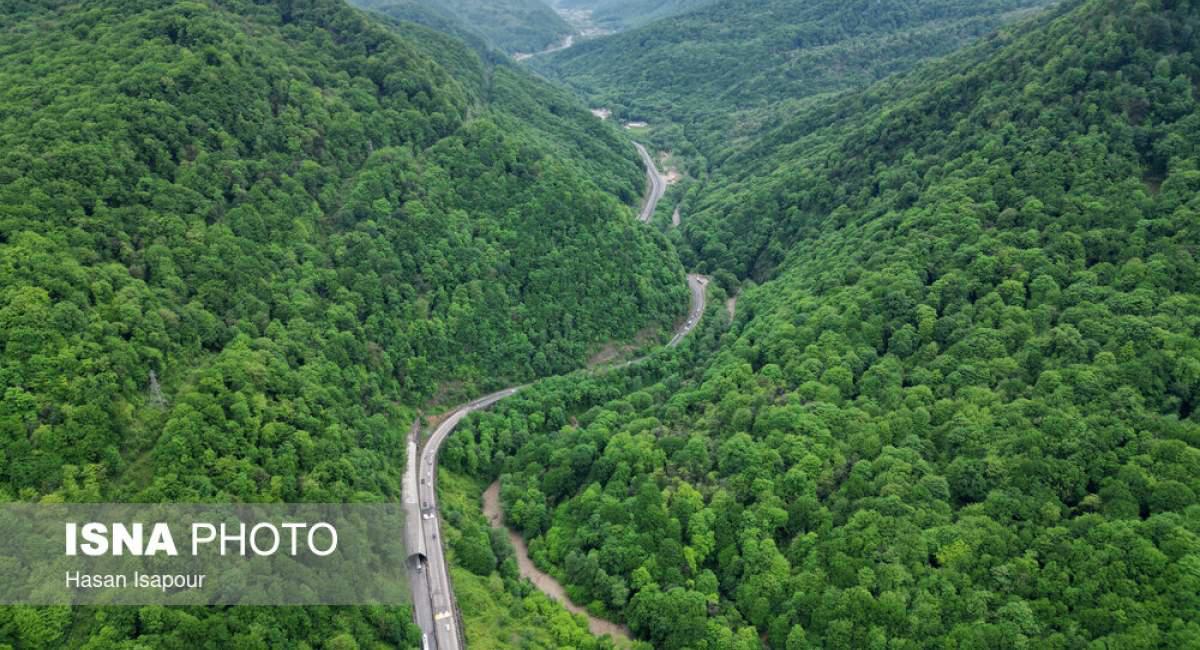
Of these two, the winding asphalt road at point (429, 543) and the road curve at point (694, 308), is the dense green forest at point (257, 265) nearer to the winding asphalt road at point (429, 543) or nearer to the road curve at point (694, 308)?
the winding asphalt road at point (429, 543)

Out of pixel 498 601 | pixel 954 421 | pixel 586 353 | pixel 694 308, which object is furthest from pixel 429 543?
pixel 694 308

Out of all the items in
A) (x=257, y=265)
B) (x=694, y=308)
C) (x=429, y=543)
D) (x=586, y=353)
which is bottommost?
(x=429, y=543)

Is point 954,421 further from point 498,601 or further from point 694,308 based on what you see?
point 694,308

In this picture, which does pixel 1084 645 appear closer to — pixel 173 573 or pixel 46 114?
pixel 173 573

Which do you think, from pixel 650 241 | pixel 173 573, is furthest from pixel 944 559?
pixel 650 241

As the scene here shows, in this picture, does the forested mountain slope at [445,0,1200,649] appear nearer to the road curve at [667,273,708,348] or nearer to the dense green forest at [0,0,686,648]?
the road curve at [667,273,708,348]

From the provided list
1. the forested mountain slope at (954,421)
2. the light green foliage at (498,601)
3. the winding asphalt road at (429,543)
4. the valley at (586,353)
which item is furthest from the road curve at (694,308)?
the light green foliage at (498,601)

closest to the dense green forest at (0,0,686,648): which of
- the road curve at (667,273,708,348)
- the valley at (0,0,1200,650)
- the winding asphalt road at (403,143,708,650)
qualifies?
the valley at (0,0,1200,650)
